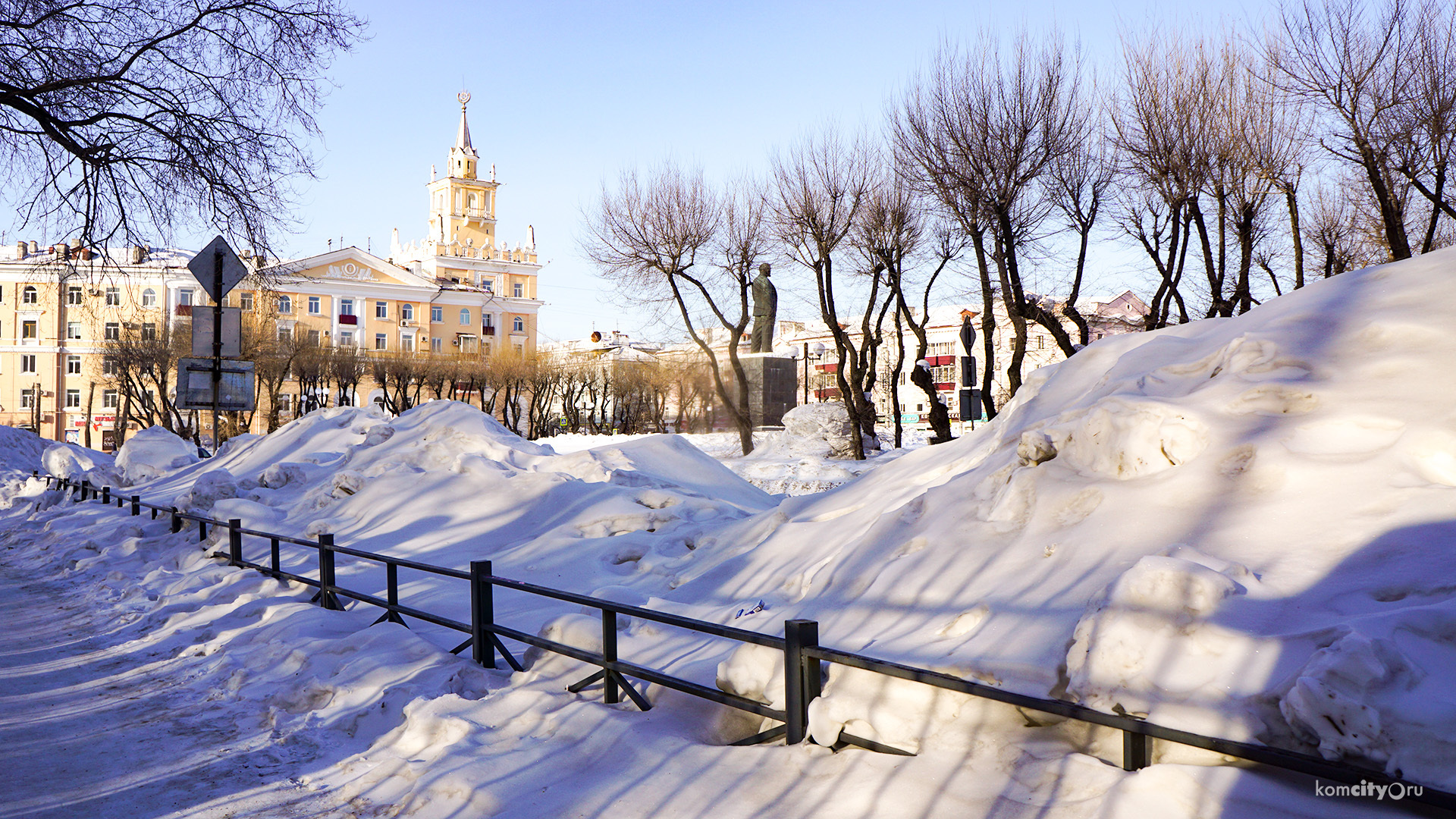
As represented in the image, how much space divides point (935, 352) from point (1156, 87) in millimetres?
58861

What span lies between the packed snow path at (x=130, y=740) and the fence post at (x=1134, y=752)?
3.03 meters

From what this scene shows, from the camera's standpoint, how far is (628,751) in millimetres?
4156

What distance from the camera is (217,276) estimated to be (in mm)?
9570

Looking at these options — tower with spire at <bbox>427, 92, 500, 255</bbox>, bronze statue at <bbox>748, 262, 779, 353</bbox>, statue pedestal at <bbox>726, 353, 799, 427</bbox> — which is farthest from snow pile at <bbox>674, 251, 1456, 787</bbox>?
tower with spire at <bbox>427, 92, 500, 255</bbox>

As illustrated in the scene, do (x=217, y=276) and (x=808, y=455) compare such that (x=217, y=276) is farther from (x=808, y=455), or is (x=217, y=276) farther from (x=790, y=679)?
(x=808, y=455)

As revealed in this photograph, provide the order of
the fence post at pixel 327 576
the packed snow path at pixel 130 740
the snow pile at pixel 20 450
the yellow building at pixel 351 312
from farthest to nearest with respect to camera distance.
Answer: the yellow building at pixel 351 312
the snow pile at pixel 20 450
the fence post at pixel 327 576
the packed snow path at pixel 130 740

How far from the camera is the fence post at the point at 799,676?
3.86 meters

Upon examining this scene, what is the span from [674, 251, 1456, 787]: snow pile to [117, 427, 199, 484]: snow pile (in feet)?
64.2

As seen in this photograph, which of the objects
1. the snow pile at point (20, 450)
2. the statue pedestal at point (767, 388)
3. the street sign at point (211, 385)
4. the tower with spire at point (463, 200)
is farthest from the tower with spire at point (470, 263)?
the street sign at point (211, 385)

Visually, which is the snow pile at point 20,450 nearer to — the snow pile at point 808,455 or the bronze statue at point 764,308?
the bronze statue at point 764,308

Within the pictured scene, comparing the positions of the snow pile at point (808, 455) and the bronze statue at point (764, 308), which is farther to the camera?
the bronze statue at point (764, 308)

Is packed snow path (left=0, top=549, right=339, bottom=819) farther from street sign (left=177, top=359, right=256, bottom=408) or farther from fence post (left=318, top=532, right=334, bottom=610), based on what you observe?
street sign (left=177, top=359, right=256, bottom=408)

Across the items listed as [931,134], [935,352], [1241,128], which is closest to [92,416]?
[935,352]

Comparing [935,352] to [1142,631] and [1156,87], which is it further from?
[1142,631]
